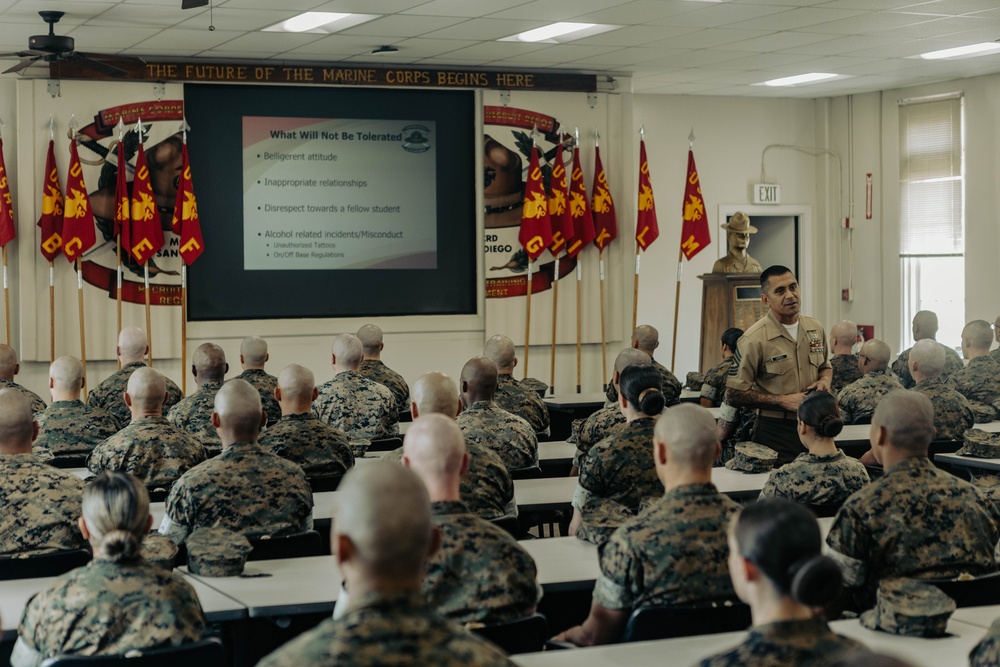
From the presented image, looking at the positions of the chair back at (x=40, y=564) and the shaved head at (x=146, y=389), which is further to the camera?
the shaved head at (x=146, y=389)

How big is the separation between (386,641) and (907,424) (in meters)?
2.35

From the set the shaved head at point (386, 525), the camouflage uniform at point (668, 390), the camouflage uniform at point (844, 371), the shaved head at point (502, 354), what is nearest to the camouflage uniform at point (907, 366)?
the camouflage uniform at point (844, 371)

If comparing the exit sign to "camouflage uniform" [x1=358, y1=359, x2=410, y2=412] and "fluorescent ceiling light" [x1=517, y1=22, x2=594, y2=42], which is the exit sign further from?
"camouflage uniform" [x1=358, y1=359, x2=410, y2=412]

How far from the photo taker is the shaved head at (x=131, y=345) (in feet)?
25.9

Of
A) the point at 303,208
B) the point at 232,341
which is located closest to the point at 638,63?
the point at 303,208

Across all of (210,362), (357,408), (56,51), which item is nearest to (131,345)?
(210,362)

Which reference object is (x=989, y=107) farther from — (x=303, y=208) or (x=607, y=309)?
(x=303, y=208)

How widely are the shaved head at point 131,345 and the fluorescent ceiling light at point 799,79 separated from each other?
725 cm

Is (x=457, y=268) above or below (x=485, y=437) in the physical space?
above

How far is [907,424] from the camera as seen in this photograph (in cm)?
375

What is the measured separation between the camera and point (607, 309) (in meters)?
12.2

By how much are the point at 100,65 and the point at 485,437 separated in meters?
4.36

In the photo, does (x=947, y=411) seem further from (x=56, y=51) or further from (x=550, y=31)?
(x=56, y=51)

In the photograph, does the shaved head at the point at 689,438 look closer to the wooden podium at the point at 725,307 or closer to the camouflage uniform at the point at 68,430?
the camouflage uniform at the point at 68,430
